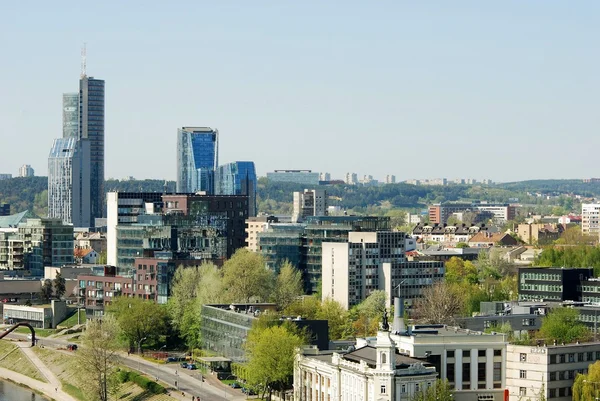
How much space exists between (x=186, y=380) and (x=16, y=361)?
1373 inches

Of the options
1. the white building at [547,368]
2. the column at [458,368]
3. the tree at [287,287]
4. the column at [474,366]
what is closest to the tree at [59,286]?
the tree at [287,287]

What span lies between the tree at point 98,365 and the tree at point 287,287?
24079 millimetres

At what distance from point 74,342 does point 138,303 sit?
43.5ft

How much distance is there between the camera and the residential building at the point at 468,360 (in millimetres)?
84125

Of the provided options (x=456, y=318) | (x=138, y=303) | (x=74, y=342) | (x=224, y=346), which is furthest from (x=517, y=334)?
(x=74, y=342)

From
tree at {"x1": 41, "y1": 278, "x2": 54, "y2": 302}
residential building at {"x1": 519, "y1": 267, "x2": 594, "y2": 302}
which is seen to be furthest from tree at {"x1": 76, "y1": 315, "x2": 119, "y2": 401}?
tree at {"x1": 41, "y1": 278, "x2": 54, "y2": 302}

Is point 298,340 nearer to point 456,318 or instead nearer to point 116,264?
point 456,318

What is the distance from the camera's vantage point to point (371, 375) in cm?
7869

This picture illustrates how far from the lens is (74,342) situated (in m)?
141

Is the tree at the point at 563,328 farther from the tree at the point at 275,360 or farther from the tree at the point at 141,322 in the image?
the tree at the point at 141,322

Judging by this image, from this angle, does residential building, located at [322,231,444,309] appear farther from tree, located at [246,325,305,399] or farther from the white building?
the white building

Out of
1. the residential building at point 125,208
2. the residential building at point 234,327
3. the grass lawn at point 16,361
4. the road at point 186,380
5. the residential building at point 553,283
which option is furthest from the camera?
the residential building at point 125,208

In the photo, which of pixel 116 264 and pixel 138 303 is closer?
pixel 138 303

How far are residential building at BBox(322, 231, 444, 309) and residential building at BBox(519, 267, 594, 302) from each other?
11.2 m
